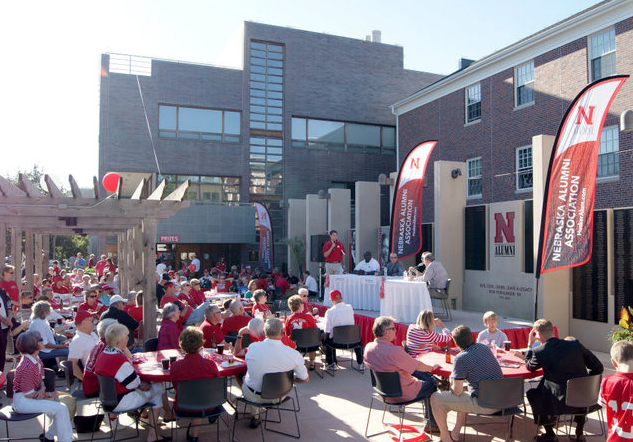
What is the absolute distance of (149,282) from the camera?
8.39 meters

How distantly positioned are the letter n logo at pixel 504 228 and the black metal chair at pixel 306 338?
6797 mm

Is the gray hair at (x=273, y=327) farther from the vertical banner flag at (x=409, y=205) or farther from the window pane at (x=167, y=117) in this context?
the window pane at (x=167, y=117)

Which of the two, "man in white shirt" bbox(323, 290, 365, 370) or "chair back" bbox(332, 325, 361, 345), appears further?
"man in white shirt" bbox(323, 290, 365, 370)

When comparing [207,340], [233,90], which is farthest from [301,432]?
[233,90]

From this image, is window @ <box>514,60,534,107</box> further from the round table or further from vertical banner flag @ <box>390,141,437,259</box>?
the round table

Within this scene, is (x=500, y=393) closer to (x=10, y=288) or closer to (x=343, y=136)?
(x=10, y=288)

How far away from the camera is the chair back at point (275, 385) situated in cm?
543

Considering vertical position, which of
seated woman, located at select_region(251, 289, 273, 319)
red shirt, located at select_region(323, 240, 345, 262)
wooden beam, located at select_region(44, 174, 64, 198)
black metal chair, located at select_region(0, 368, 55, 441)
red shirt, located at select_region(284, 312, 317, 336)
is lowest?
black metal chair, located at select_region(0, 368, 55, 441)

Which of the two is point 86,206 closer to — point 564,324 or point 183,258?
point 564,324

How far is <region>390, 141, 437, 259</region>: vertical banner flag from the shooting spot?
12867 mm

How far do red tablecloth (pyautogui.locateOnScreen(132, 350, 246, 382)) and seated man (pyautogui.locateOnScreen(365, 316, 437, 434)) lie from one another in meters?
1.48

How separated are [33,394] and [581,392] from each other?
17.5 feet

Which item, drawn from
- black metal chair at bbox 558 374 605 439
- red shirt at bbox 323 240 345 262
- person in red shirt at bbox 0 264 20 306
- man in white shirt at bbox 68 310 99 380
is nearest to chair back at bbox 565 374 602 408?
black metal chair at bbox 558 374 605 439

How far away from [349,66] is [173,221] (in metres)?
12.5
